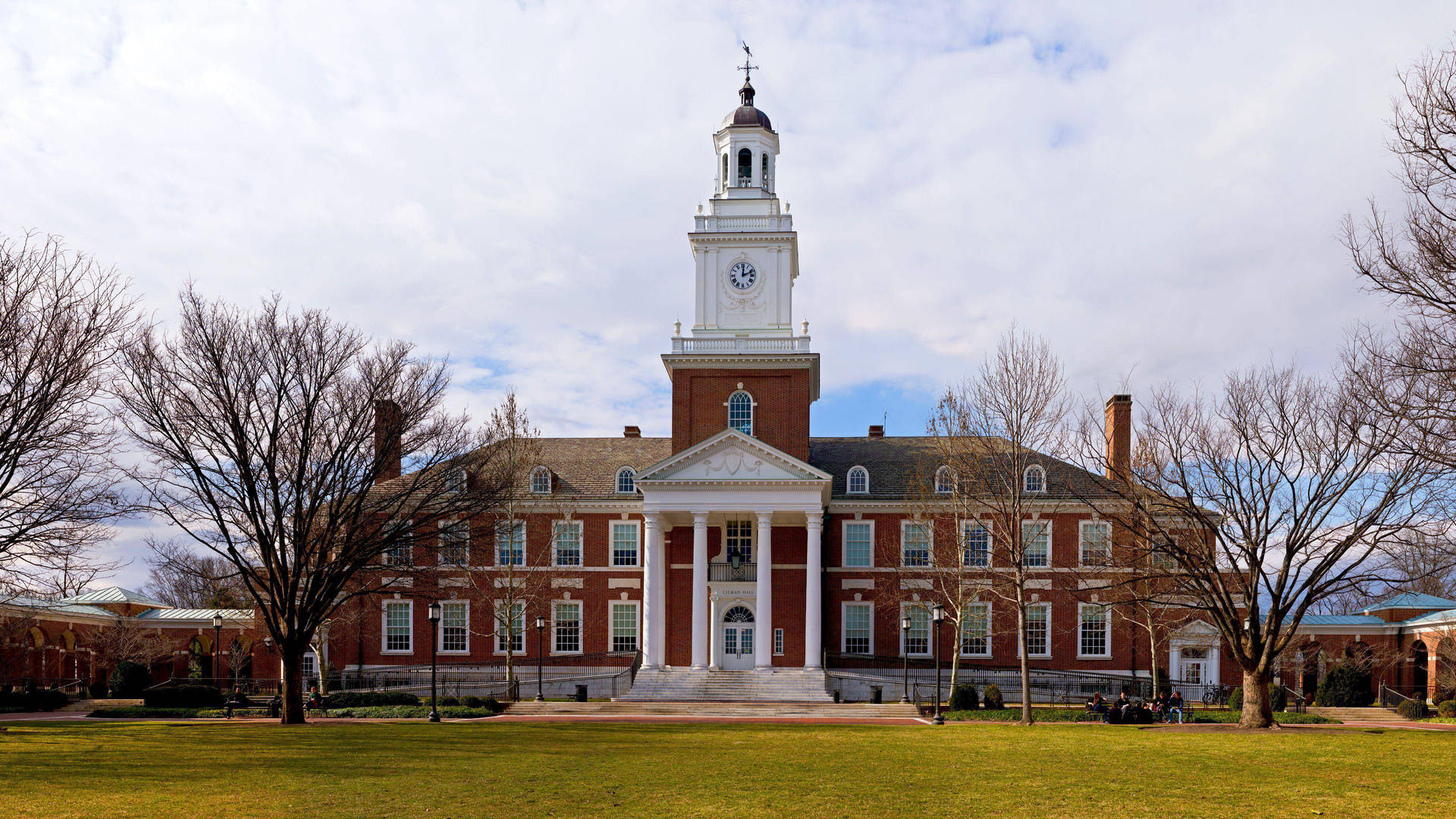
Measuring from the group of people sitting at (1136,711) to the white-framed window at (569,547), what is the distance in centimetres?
2303

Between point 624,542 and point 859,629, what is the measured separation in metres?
10.6

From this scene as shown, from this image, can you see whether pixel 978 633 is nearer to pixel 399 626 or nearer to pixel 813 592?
pixel 813 592

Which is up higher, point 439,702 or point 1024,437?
point 1024,437

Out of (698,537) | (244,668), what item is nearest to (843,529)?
(698,537)

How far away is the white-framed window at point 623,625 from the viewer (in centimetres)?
4869

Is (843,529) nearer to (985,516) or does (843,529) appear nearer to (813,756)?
(985,516)

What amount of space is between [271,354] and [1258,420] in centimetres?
2618

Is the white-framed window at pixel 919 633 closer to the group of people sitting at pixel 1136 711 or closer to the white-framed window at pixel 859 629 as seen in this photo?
the white-framed window at pixel 859 629

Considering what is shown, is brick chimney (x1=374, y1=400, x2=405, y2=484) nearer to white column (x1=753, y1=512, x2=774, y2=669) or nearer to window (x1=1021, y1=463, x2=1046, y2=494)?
white column (x1=753, y1=512, x2=774, y2=669)

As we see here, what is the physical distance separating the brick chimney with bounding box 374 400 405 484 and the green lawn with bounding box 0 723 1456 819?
718 centimetres

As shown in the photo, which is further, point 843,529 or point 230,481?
point 843,529

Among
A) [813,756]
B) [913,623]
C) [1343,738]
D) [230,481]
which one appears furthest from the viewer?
[913,623]

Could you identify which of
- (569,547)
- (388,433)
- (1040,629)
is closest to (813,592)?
(1040,629)

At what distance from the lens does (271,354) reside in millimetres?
29984
